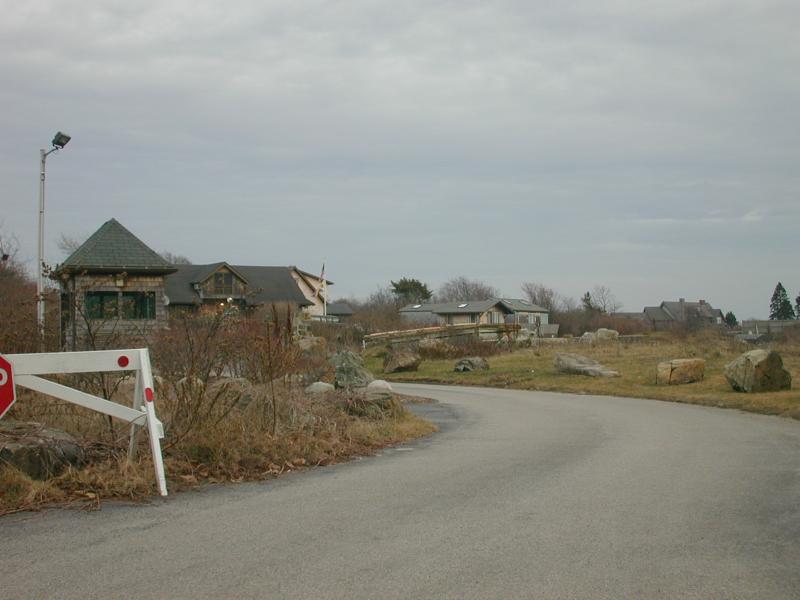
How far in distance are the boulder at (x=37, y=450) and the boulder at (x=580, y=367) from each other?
23.6 m

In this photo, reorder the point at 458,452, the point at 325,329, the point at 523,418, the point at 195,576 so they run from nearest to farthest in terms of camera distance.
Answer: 1. the point at 195,576
2. the point at 458,452
3. the point at 523,418
4. the point at 325,329

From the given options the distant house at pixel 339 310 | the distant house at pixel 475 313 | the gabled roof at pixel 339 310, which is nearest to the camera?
the distant house at pixel 475 313

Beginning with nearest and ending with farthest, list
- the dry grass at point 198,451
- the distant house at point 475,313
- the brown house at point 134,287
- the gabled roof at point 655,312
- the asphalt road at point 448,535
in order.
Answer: the asphalt road at point 448,535
the dry grass at point 198,451
the brown house at point 134,287
the distant house at point 475,313
the gabled roof at point 655,312

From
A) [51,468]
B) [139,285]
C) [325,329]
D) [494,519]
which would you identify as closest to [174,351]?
[51,468]

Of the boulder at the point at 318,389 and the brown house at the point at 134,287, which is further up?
the brown house at the point at 134,287

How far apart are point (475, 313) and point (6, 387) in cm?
8375

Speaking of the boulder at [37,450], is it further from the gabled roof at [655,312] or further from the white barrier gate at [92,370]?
the gabled roof at [655,312]

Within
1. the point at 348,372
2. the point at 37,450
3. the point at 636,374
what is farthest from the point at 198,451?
the point at 636,374

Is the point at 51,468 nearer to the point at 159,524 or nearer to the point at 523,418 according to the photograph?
the point at 159,524

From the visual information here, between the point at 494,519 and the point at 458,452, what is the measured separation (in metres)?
5.02

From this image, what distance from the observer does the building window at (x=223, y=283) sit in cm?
6412

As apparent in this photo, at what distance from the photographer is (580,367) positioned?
31188 mm

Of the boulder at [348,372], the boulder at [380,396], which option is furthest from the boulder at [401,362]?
the boulder at [380,396]

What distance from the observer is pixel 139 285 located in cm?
3725
